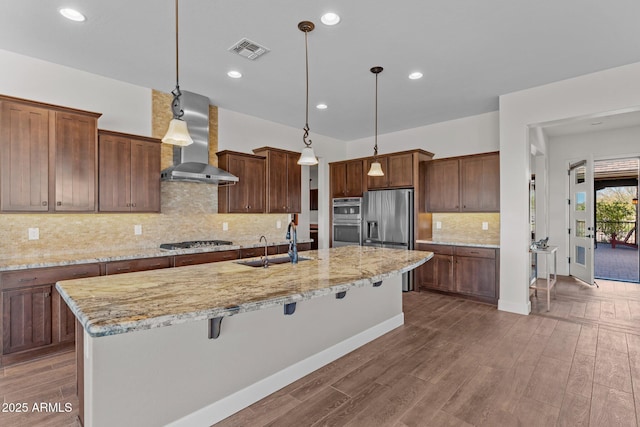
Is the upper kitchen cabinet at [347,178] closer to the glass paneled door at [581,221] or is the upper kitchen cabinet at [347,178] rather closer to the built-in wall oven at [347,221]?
the built-in wall oven at [347,221]

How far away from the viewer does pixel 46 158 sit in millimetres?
3080

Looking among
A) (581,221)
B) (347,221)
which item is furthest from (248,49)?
(581,221)

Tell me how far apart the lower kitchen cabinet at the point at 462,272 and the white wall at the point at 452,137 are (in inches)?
66.9

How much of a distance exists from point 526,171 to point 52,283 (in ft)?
17.7

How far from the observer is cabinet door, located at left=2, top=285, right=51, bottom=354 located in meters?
2.73

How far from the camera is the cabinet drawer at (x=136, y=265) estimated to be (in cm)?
325

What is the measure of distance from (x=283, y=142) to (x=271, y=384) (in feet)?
14.1

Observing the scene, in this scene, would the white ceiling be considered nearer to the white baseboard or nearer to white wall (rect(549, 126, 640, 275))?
the white baseboard

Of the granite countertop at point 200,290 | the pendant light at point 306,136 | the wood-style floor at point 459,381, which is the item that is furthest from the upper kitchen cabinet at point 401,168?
the granite countertop at point 200,290

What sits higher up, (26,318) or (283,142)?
(283,142)

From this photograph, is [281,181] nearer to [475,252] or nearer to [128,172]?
[128,172]

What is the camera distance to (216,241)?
4.50 m

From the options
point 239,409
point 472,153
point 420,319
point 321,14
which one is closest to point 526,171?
point 472,153

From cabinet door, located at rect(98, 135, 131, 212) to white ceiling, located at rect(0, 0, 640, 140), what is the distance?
2.75 feet
